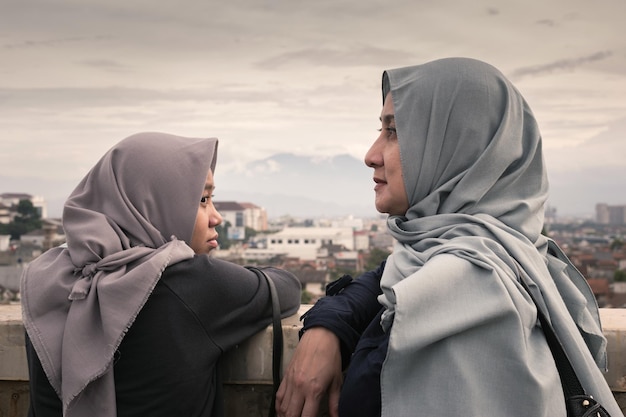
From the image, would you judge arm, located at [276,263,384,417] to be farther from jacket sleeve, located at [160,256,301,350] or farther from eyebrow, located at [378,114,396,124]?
eyebrow, located at [378,114,396,124]

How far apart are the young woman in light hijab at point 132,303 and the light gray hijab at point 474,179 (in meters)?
0.36

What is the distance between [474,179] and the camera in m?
1.32

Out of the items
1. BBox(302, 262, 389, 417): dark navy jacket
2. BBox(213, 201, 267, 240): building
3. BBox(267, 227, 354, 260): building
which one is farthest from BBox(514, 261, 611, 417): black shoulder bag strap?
BBox(213, 201, 267, 240): building

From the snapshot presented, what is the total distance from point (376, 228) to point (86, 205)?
84992 millimetres

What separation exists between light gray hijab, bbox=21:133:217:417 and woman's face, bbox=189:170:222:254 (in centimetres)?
3

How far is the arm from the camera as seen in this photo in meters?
1.29

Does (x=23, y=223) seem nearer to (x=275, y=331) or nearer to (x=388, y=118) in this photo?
(x=275, y=331)

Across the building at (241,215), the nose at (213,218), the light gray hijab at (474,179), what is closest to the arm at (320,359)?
the light gray hijab at (474,179)

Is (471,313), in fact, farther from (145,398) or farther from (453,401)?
(145,398)

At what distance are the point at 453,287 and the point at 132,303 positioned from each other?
23.1 inches

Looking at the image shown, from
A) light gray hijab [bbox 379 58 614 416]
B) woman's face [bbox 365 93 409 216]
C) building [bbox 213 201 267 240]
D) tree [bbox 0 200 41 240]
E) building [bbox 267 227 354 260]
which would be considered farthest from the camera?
building [bbox 213 201 267 240]

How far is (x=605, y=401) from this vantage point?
1.20 metres

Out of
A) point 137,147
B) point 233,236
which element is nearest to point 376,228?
point 233,236

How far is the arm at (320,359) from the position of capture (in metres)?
1.29
